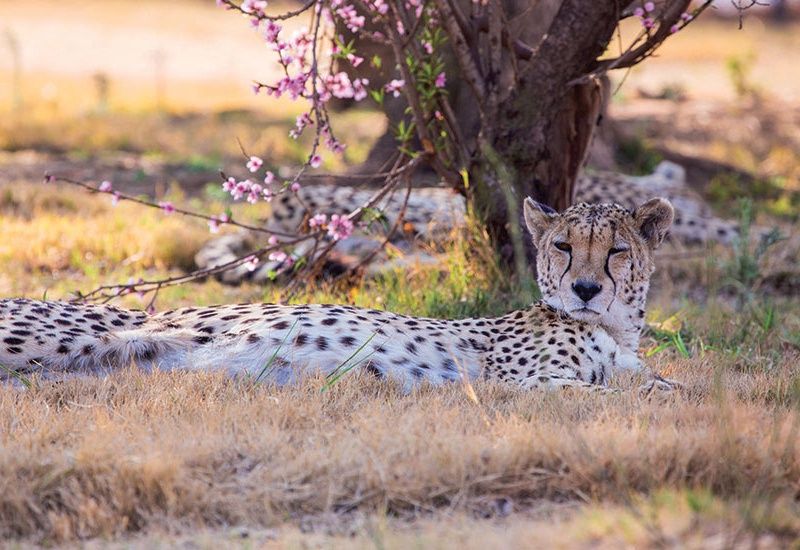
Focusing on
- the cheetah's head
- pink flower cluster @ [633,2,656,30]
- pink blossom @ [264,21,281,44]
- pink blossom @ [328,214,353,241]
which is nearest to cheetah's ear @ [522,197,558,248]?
the cheetah's head

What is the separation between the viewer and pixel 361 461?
3.48 metres

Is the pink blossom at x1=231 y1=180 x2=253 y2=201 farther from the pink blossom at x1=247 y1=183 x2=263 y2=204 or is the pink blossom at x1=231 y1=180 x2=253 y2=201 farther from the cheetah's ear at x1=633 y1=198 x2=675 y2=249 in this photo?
the cheetah's ear at x1=633 y1=198 x2=675 y2=249

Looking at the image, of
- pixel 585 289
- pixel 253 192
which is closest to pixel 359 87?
pixel 253 192

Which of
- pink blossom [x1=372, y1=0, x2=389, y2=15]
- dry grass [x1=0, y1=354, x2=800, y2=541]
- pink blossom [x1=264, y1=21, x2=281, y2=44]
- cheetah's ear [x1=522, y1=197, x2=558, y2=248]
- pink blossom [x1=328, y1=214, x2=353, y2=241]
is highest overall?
pink blossom [x1=372, y1=0, x2=389, y2=15]

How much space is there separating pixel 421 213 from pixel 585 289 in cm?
342

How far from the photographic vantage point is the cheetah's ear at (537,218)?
504 cm

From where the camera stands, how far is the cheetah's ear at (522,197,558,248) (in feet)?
16.5

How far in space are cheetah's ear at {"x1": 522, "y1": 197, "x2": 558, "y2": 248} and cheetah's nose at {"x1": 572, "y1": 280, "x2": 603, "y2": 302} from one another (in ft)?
1.50

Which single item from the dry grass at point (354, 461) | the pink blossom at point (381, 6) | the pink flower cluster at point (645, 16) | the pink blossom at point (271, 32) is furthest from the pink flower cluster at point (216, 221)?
the pink flower cluster at point (645, 16)

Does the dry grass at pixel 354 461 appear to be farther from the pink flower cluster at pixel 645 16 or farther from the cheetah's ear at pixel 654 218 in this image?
the pink flower cluster at pixel 645 16

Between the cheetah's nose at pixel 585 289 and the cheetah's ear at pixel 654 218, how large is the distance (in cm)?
43

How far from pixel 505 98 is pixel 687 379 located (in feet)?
6.65

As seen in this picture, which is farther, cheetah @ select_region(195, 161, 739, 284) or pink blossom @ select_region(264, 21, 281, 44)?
cheetah @ select_region(195, 161, 739, 284)

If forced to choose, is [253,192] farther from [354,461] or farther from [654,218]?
[354,461]
